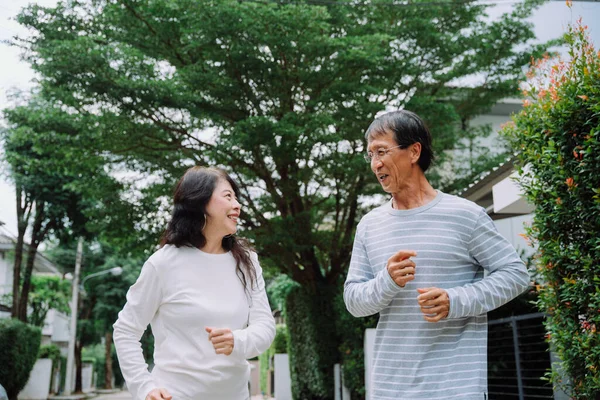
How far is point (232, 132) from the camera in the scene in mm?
12445

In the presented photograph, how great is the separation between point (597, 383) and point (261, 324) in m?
2.43

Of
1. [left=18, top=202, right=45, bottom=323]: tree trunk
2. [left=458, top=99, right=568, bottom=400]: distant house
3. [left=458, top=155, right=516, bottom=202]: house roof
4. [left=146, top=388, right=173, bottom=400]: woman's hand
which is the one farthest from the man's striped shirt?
[left=18, top=202, right=45, bottom=323]: tree trunk

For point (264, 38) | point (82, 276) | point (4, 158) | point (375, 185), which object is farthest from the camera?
point (82, 276)

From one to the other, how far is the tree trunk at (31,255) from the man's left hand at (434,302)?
73.3ft

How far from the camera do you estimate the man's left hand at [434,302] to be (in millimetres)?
2158

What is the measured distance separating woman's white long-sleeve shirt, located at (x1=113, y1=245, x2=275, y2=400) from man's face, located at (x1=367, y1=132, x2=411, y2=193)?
2.30ft

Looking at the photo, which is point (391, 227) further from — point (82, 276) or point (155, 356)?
point (82, 276)

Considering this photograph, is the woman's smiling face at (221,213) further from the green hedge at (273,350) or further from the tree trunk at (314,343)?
the green hedge at (273,350)

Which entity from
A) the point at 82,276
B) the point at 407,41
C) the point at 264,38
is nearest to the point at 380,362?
the point at 264,38

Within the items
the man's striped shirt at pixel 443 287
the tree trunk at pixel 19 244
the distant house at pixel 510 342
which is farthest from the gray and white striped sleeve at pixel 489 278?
the tree trunk at pixel 19 244

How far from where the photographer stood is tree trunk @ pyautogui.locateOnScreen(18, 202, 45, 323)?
22312 millimetres

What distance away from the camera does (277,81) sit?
12.8 metres

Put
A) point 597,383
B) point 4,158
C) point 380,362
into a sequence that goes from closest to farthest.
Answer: point 380,362
point 597,383
point 4,158

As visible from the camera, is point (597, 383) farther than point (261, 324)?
Yes
